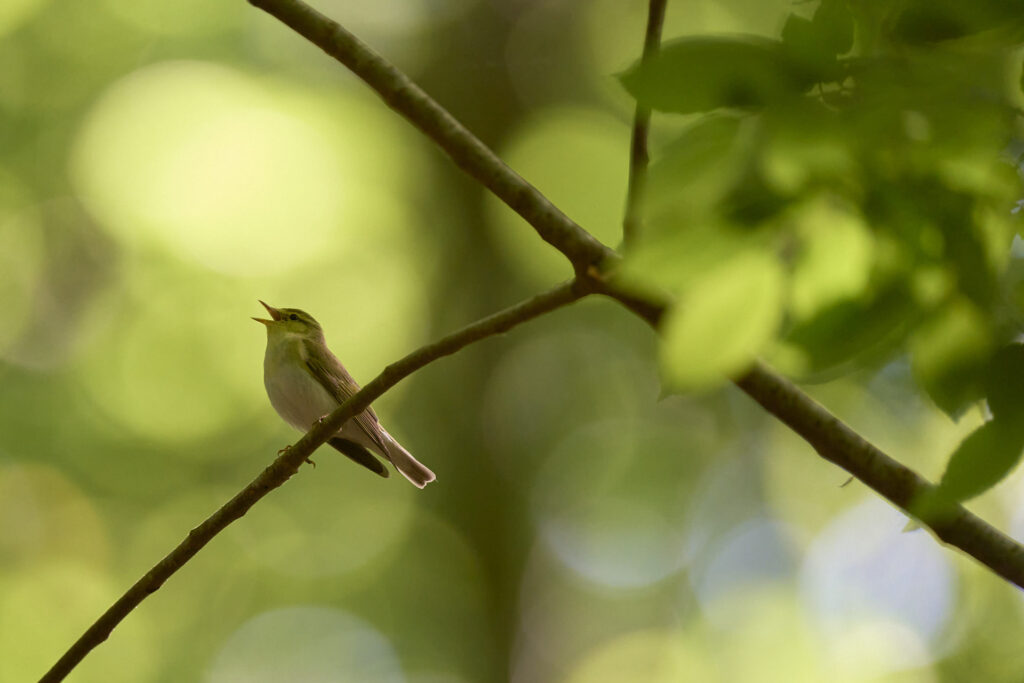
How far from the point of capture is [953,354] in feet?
4.53

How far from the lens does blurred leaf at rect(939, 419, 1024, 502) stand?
46.9 inches

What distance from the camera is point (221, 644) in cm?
1248

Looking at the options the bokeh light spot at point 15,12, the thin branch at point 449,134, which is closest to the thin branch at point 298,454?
the thin branch at point 449,134

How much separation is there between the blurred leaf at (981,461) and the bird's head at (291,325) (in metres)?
5.80

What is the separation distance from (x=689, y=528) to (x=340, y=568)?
4.93 metres

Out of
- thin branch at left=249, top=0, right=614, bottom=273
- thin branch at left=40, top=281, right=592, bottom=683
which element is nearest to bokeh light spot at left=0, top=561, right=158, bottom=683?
thin branch at left=40, top=281, right=592, bottom=683

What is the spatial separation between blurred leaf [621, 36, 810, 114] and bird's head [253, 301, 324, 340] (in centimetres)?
577

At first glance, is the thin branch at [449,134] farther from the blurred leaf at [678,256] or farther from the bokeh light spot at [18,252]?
the bokeh light spot at [18,252]

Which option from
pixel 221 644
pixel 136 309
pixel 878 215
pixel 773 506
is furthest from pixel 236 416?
pixel 878 215

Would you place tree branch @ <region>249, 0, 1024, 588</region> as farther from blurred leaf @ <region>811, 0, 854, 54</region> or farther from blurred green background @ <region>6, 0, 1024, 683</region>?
blurred green background @ <region>6, 0, 1024, 683</region>

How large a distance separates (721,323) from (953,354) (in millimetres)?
524

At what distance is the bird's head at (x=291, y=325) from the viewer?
684 cm

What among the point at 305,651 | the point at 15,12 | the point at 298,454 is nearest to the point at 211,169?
the point at 15,12

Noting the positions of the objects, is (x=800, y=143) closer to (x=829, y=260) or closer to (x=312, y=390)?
(x=829, y=260)
